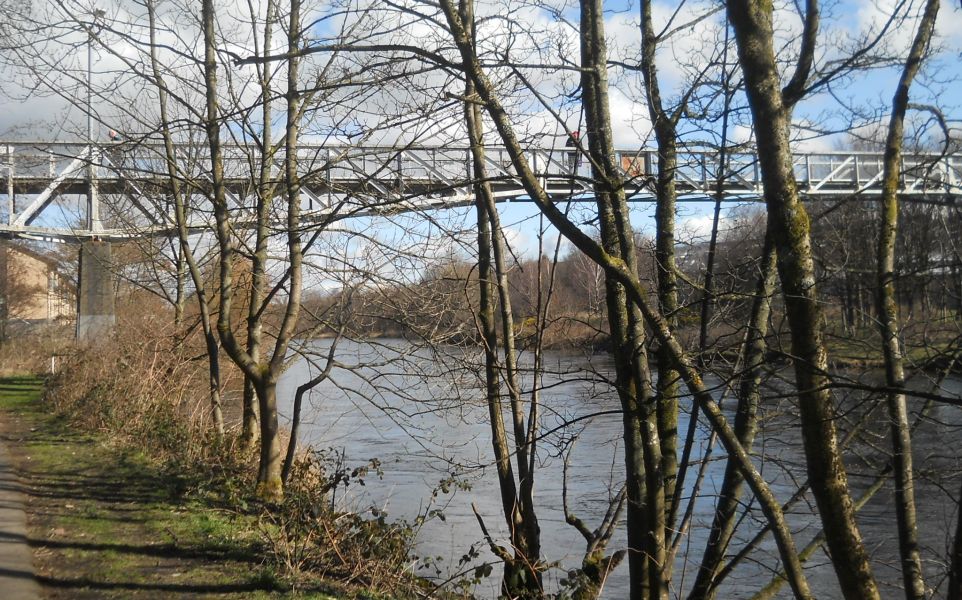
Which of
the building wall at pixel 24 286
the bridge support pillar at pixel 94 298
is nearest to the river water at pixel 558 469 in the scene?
the bridge support pillar at pixel 94 298

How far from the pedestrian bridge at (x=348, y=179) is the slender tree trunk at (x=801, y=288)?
0.73m

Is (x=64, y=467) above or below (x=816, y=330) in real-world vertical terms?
below

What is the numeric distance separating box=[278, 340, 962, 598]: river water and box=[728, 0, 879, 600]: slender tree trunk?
1.47 m

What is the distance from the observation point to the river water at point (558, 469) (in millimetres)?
7520

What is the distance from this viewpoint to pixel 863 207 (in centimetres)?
866

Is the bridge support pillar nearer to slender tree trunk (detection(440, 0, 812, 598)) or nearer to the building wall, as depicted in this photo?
slender tree trunk (detection(440, 0, 812, 598))

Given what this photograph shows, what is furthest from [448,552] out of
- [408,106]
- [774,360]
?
[774,360]

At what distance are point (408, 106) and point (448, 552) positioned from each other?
5.67 meters

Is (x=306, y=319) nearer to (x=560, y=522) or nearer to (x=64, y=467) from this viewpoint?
(x=64, y=467)

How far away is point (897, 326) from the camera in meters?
6.36

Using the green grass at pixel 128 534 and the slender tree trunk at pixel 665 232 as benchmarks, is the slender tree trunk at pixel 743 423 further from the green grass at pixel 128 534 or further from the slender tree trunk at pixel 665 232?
the green grass at pixel 128 534

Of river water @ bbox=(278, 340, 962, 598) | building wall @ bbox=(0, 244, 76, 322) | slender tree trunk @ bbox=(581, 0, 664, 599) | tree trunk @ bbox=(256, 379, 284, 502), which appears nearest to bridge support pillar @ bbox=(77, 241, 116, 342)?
river water @ bbox=(278, 340, 962, 598)

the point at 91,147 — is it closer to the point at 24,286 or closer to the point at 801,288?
the point at 801,288

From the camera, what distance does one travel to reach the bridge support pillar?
1862cm
